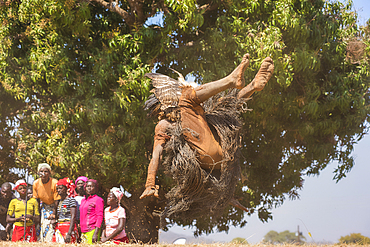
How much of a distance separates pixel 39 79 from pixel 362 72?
7942 mm

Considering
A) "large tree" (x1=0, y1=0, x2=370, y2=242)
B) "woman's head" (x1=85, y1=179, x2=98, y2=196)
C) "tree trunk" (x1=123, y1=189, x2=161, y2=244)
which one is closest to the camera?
"woman's head" (x1=85, y1=179, x2=98, y2=196)

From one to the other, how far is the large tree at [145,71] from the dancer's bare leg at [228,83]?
10.2ft

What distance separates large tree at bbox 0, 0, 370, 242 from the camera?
8125 millimetres

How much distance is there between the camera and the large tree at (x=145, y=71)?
812 cm

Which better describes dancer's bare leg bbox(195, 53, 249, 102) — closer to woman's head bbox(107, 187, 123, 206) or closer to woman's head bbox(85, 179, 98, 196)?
woman's head bbox(107, 187, 123, 206)

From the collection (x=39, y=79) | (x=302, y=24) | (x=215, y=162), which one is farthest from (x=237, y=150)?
(x=39, y=79)

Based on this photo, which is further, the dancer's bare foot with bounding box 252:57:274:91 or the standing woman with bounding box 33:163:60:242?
the standing woman with bounding box 33:163:60:242

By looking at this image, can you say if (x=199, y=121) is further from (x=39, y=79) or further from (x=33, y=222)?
(x=39, y=79)

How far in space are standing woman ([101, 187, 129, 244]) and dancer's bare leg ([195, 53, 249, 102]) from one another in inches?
98.4

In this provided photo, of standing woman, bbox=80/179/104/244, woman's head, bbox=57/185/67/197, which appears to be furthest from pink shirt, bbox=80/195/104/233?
woman's head, bbox=57/185/67/197

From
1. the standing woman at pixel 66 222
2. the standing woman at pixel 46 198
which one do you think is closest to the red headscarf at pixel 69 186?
the standing woman at pixel 46 198

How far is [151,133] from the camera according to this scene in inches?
340

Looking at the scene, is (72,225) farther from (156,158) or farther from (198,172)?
(198,172)

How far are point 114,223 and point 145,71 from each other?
11.6 feet
